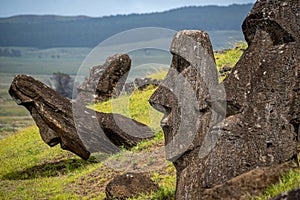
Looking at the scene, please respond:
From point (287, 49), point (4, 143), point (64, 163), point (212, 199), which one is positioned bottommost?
point (4, 143)

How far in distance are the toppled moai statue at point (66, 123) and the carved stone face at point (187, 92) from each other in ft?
26.9

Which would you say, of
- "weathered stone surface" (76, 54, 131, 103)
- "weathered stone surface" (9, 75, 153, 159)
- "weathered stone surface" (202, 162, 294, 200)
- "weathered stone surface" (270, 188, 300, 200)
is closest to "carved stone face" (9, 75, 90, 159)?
"weathered stone surface" (9, 75, 153, 159)

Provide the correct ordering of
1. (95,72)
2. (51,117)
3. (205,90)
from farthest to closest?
(95,72) < (51,117) < (205,90)

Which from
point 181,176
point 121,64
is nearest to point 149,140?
point 181,176

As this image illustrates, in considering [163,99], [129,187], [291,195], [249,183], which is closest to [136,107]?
[129,187]

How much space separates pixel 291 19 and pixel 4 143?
2377 centimetres

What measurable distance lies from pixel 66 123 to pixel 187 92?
8883mm

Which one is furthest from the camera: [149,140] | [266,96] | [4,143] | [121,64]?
[121,64]

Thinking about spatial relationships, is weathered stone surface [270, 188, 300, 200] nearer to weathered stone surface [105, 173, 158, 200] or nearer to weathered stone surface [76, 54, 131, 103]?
weathered stone surface [105, 173, 158, 200]

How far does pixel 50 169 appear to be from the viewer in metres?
21.1

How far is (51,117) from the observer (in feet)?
63.4

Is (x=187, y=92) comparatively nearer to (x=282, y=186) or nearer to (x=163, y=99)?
(x=163, y=99)

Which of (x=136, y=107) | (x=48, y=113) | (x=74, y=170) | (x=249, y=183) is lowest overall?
(x=136, y=107)

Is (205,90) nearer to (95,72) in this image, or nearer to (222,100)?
(222,100)
